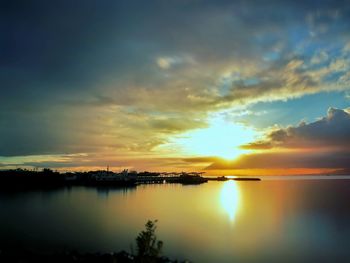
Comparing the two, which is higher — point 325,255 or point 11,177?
point 11,177

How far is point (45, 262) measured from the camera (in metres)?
25.6

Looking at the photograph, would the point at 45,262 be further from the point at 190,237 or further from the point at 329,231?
the point at 329,231

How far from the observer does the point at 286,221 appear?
62.8 meters

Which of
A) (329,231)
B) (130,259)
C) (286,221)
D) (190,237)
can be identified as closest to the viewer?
(130,259)

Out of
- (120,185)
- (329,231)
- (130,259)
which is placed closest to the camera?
(130,259)

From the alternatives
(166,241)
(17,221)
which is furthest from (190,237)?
(17,221)

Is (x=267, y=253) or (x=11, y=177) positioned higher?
(x=11, y=177)

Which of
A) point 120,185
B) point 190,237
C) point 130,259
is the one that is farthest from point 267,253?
point 120,185

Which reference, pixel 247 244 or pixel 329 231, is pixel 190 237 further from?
pixel 329 231

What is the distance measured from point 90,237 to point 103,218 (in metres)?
19.3

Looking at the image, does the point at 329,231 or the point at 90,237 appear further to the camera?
the point at 329,231

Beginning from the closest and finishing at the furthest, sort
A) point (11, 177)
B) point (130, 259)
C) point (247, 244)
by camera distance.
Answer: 1. point (130, 259)
2. point (247, 244)
3. point (11, 177)

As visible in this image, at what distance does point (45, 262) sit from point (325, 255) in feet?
99.8

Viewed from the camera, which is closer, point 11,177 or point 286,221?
→ point 286,221
